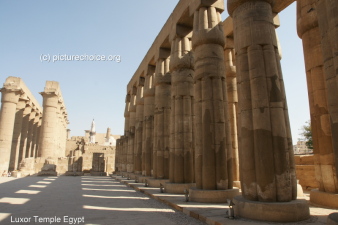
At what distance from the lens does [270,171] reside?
229 inches

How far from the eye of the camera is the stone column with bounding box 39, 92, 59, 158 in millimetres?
29797

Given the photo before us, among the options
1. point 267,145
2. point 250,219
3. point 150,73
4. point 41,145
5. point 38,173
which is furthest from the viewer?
point 41,145

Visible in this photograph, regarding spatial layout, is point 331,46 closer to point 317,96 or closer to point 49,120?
point 317,96

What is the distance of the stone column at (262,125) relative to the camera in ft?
18.6

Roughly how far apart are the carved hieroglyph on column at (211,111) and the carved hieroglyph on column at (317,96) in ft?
9.66

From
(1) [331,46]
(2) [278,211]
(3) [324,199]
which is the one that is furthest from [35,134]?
(1) [331,46]

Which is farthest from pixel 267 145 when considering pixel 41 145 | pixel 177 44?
pixel 41 145

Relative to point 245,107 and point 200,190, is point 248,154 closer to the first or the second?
point 245,107

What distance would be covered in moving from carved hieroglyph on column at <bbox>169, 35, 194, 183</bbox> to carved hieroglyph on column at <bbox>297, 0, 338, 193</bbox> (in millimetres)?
5048

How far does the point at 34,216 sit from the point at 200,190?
507cm

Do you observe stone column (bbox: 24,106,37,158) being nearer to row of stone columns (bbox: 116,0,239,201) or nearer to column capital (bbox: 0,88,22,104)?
column capital (bbox: 0,88,22,104)

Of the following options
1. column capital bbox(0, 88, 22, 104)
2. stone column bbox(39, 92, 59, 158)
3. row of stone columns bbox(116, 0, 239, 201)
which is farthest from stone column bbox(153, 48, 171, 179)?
column capital bbox(0, 88, 22, 104)

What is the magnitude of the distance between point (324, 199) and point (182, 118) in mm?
6387

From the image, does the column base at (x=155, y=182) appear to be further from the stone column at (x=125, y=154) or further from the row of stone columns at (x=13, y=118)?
the row of stone columns at (x=13, y=118)
